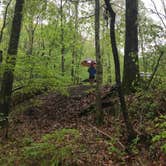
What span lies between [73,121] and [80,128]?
1.45 m

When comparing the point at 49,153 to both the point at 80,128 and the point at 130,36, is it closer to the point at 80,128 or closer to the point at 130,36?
the point at 80,128

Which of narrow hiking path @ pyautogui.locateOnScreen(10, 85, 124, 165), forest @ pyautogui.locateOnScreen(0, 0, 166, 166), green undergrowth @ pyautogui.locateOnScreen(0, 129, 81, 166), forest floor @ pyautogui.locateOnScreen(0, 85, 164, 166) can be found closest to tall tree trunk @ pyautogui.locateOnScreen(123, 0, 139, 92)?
forest @ pyautogui.locateOnScreen(0, 0, 166, 166)

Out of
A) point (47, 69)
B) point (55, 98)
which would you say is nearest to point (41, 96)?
point (55, 98)

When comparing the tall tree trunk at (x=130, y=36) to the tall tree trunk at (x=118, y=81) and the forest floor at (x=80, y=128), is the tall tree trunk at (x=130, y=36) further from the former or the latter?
the tall tree trunk at (x=118, y=81)

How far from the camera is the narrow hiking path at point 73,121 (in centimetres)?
719

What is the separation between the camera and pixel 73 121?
442 inches

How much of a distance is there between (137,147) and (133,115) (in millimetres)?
2151

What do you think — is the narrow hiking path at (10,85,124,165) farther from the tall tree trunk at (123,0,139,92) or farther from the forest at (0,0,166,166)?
the tall tree trunk at (123,0,139,92)

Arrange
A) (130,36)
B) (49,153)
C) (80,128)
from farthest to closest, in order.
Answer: (130,36), (80,128), (49,153)

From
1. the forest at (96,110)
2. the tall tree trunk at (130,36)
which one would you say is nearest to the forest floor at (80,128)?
the forest at (96,110)

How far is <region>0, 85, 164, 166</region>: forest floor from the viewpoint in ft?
22.0

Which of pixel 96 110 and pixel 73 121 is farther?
pixel 73 121

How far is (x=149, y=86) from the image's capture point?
342 inches

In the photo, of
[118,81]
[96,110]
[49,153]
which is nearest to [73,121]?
[96,110]
